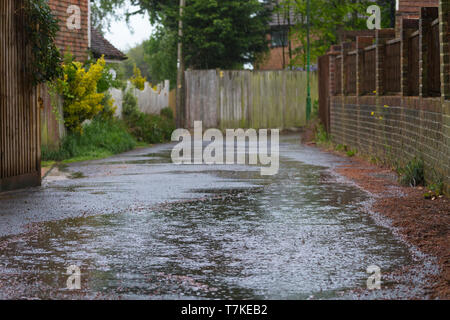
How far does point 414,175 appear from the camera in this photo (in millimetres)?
12945

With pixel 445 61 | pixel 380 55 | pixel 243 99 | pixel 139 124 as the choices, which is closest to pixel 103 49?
pixel 139 124

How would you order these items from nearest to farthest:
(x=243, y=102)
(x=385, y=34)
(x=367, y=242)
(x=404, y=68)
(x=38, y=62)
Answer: (x=367, y=242) < (x=38, y=62) < (x=404, y=68) < (x=385, y=34) < (x=243, y=102)

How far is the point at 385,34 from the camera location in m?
17.2

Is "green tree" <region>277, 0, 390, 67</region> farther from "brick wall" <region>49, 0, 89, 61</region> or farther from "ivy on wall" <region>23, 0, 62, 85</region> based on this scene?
"ivy on wall" <region>23, 0, 62, 85</region>

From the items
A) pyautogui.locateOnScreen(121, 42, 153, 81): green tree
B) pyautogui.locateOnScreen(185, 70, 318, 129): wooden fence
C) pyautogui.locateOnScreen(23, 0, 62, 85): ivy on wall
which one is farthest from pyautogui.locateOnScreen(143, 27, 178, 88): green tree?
pyautogui.locateOnScreen(121, 42, 153, 81): green tree

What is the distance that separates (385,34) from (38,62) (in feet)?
24.3

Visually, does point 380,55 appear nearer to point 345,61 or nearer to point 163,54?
point 345,61

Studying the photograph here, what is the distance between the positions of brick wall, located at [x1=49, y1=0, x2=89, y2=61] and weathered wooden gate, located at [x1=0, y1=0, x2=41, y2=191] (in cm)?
1210

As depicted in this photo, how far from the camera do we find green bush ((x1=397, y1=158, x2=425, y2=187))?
12.9m

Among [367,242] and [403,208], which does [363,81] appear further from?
[367,242]

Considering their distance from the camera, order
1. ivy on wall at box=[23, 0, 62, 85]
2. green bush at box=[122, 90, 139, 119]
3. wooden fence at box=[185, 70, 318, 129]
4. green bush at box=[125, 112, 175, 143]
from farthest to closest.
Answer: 1. wooden fence at box=[185, 70, 318, 129]
2. green bush at box=[122, 90, 139, 119]
3. green bush at box=[125, 112, 175, 143]
4. ivy on wall at box=[23, 0, 62, 85]

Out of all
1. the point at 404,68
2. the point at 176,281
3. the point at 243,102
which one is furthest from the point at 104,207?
the point at 243,102

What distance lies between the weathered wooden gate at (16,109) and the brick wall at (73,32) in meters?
12.1

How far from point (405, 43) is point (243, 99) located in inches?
760
